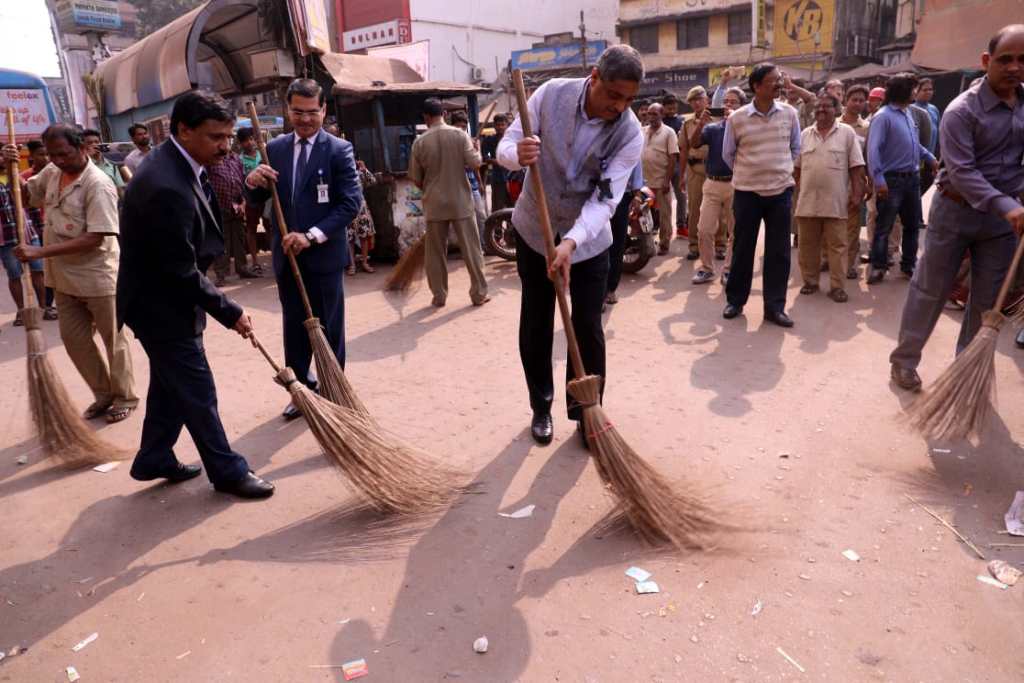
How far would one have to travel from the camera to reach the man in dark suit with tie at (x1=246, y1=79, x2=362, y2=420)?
3.72m

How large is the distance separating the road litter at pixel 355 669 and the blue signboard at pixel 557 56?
3017cm

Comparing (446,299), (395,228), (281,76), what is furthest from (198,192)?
(281,76)

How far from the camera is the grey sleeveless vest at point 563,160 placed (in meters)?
3.00

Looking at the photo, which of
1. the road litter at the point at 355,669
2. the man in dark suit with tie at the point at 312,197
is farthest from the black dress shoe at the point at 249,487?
the road litter at the point at 355,669

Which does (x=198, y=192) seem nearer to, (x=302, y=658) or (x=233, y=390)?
(x=302, y=658)

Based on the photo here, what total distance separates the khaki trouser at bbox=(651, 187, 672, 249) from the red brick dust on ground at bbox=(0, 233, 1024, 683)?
12.6 feet

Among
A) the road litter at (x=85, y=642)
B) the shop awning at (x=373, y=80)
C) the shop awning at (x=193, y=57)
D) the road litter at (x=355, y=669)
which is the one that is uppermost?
the shop awning at (x=193, y=57)

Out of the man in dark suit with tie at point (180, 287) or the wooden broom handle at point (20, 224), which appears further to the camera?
the wooden broom handle at point (20, 224)

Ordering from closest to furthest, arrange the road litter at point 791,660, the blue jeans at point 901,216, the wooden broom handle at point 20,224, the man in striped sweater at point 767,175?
the road litter at point 791,660
the wooden broom handle at point 20,224
the man in striped sweater at point 767,175
the blue jeans at point 901,216

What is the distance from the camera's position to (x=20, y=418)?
Result: 4.44 m

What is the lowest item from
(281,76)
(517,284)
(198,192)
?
(517,284)

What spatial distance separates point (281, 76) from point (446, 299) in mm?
3894

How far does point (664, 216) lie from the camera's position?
817cm

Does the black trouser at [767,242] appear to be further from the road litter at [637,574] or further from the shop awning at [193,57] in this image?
the shop awning at [193,57]
